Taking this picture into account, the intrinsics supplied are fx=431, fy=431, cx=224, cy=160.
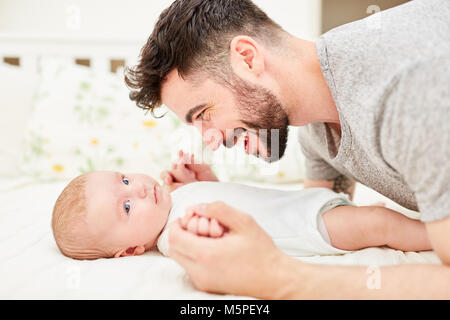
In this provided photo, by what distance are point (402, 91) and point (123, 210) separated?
0.65m

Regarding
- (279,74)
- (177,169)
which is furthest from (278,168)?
(279,74)

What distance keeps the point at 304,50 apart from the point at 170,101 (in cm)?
36

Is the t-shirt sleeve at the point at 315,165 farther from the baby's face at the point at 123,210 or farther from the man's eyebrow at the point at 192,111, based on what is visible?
the baby's face at the point at 123,210

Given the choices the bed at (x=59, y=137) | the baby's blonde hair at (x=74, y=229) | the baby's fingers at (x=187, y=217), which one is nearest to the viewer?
the baby's fingers at (x=187, y=217)

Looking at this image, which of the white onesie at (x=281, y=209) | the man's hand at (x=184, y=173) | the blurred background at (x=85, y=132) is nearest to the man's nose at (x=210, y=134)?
the white onesie at (x=281, y=209)

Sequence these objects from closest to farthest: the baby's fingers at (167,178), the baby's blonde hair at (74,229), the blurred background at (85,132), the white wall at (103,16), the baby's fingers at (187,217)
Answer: the baby's fingers at (187,217), the baby's blonde hair at (74,229), the baby's fingers at (167,178), the blurred background at (85,132), the white wall at (103,16)

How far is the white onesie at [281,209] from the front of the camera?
0.96 m

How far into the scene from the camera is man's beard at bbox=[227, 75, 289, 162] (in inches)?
41.4

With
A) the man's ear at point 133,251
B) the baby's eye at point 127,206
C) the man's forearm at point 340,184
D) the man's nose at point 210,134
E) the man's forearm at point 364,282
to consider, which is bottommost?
the man's ear at point 133,251

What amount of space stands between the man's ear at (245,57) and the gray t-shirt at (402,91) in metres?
0.14

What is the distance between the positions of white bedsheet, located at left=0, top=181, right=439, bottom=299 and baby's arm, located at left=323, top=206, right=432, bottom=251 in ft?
0.07

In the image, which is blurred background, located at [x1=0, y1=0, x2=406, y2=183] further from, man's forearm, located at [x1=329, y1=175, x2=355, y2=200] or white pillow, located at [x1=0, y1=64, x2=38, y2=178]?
man's forearm, located at [x1=329, y1=175, x2=355, y2=200]

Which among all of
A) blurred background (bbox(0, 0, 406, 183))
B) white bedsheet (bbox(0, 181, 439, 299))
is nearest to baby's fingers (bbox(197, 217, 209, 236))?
white bedsheet (bbox(0, 181, 439, 299))

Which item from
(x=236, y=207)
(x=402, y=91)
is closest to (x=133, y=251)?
(x=236, y=207)
